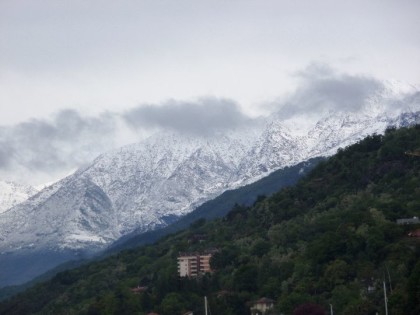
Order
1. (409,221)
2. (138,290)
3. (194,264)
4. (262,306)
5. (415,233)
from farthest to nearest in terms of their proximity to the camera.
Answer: (194,264) < (138,290) < (409,221) < (262,306) < (415,233)

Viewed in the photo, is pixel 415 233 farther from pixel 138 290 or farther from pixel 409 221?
pixel 138 290

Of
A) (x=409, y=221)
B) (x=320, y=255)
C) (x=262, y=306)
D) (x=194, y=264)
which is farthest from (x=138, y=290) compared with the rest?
(x=409, y=221)

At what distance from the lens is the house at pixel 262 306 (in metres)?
138

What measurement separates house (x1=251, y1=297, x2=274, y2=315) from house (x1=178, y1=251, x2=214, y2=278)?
2791 cm

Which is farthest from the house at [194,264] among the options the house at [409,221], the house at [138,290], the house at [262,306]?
the house at [409,221]

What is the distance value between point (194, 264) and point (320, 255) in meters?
37.7

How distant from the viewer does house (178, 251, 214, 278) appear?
172650 mm

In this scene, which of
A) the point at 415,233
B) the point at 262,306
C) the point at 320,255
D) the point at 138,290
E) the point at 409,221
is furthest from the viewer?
the point at 138,290

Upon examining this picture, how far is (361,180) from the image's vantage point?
7141 inches

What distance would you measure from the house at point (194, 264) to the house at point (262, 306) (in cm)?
2791

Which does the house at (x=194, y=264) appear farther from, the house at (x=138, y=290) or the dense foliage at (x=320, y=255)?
the house at (x=138, y=290)

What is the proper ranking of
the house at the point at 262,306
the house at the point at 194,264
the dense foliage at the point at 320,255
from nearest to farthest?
the dense foliage at the point at 320,255
the house at the point at 262,306
the house at the point at 194,264

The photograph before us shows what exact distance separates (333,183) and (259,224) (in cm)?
1243

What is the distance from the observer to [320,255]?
14350cm
